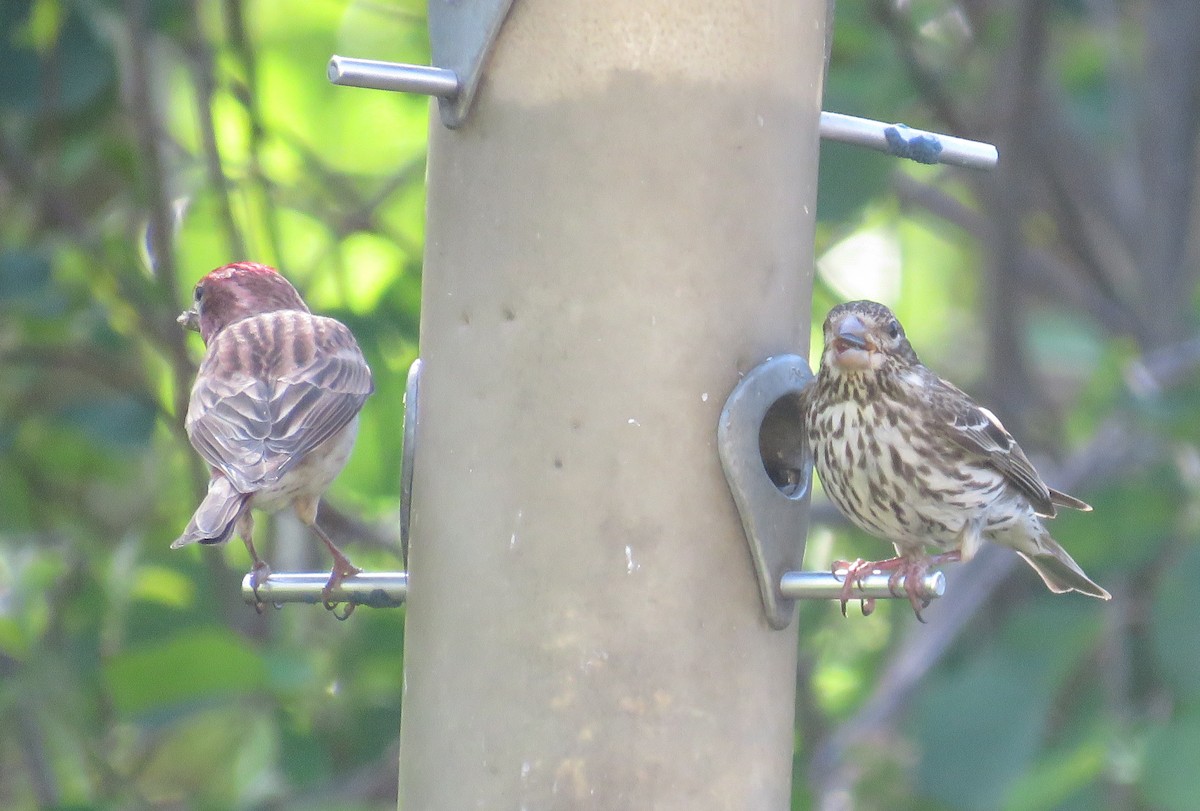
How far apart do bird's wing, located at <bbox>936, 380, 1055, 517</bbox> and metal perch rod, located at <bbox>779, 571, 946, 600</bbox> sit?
0.77m

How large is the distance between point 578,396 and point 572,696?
2.00ft

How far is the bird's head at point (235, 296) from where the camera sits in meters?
5.50

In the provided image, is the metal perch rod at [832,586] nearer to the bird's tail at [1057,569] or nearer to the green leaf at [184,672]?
the bird's tail at [1057,569]

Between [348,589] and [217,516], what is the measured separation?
0.36 meters

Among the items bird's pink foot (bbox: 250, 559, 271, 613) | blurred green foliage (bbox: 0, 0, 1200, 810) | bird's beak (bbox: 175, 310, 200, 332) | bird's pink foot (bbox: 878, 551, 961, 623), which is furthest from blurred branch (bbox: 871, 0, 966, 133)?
bird's pink foot (bbox: 250, 559, 271, 613)

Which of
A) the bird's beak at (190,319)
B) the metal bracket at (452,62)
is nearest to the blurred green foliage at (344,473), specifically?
the bird's beak at (190,319)

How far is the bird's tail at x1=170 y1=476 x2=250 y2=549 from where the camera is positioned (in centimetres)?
415

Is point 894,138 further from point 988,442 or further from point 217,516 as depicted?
point 217,516

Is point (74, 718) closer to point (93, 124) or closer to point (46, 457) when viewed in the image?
point (46, 457)

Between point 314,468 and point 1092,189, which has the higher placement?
point 1092,189

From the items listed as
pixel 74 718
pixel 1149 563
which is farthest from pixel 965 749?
pixel 74 718

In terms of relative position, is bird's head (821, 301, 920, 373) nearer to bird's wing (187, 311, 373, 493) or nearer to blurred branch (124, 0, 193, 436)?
bird's wing (187, 311, 373, 493)

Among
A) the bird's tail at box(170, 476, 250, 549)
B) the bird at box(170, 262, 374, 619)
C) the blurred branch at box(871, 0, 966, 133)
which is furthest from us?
the blurred branch at box(871, 0, 966, 133)

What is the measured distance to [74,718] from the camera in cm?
554
